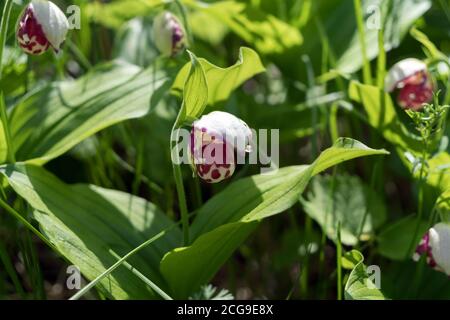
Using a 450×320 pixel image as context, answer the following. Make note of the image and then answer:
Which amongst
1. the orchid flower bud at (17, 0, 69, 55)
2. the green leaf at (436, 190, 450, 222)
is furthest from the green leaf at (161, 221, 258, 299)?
the orchid flower bud at (17, 0, 69, 55)

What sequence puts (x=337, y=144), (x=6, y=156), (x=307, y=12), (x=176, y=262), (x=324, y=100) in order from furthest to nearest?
(x=307, y=12), (x=324, y=100), (x=6, y=156), (x=176, y=262), (x=337, y=144)

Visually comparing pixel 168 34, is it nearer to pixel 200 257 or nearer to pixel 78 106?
pixel 78 106

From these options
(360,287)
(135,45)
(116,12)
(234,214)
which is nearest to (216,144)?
(234,214)

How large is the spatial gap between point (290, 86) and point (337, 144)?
3.11ft

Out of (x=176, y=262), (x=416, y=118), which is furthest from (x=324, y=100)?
(x=176, y=262)

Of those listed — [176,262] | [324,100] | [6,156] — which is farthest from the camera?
[324,100]

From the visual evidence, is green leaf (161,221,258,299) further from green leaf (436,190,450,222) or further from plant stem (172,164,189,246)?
green leaf (436,190,450,222)

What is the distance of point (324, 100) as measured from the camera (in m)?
1.72

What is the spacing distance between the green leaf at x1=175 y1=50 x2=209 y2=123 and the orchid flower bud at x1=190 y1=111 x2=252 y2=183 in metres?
0.04

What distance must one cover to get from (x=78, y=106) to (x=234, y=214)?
1.53 ft

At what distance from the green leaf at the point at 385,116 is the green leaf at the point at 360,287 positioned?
400 mm

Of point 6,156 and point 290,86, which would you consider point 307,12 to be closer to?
point 290,86
